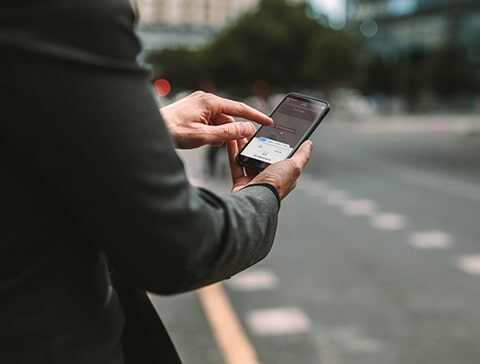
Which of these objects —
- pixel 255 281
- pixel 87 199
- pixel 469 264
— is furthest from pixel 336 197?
pixel 87 199

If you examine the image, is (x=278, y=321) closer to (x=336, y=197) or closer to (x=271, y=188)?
(x=271, y=188)

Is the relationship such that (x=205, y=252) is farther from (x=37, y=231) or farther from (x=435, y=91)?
(x=435, y=91)

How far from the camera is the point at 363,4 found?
3312 inches

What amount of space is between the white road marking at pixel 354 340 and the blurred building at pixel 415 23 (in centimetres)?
5279

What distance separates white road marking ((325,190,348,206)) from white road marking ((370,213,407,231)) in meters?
1.33

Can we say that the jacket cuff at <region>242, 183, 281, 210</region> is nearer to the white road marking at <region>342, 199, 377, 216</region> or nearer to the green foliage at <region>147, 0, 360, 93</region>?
the white road marking at <region>342, 199, 377, 216</region>

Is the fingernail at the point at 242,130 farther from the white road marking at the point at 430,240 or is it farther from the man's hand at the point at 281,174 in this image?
the white road marking at the point at 430,240

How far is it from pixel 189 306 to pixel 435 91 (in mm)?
47509

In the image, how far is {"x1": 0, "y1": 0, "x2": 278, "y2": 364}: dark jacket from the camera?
96 cm

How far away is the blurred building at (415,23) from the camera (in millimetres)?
62625

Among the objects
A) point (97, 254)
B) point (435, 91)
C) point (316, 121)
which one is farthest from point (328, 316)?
point (435, 91)

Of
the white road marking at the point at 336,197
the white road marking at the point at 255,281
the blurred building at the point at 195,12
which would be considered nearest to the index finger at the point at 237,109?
the white road marking at the point at 255,281

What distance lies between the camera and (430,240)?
793 cm

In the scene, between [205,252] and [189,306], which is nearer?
[205,252]
